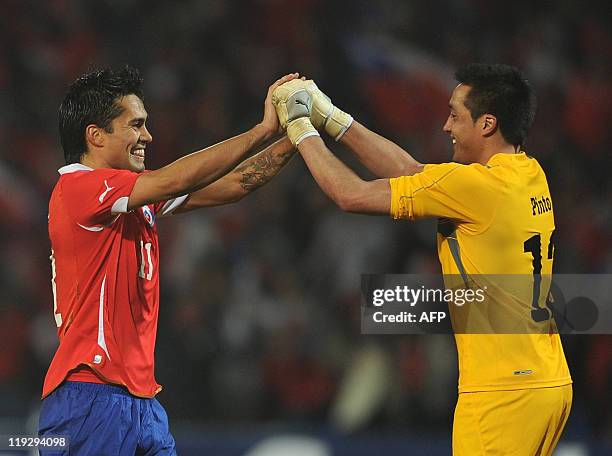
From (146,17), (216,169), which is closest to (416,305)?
(216,169)

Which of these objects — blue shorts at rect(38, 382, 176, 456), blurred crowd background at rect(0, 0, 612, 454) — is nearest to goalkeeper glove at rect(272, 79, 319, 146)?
blue shorts at rect(38, 382, 176, 456)

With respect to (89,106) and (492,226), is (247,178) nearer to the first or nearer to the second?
(89,106)

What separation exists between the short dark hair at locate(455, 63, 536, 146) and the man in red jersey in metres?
0.86

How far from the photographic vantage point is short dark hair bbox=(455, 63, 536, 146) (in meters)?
3.90

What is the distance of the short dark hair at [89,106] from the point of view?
3.93 meters

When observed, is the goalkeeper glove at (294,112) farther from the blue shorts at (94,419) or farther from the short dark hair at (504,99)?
the blue shorts at (94,419)

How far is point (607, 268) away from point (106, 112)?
4787 mm

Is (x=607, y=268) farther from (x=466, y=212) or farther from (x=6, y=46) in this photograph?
(x=6, y=46)

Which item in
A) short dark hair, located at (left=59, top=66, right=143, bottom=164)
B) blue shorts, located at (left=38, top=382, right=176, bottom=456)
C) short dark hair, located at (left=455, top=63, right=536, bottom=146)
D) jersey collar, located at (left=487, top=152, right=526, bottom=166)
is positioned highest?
short dark hair, located at (left=59, top=66, right=143, bottom=164)

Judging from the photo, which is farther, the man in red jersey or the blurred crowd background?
the blurred crowd background

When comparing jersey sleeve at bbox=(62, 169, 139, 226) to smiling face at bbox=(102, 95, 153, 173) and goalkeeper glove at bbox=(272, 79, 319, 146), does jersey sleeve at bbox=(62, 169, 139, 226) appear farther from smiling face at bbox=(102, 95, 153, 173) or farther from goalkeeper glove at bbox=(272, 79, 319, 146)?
goalkeeper glove at bbox=(272, 79, 319, 146)

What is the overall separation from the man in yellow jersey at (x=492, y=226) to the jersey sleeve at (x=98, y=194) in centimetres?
78

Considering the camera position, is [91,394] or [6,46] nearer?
[91,394]

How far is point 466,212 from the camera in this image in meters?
3.70
